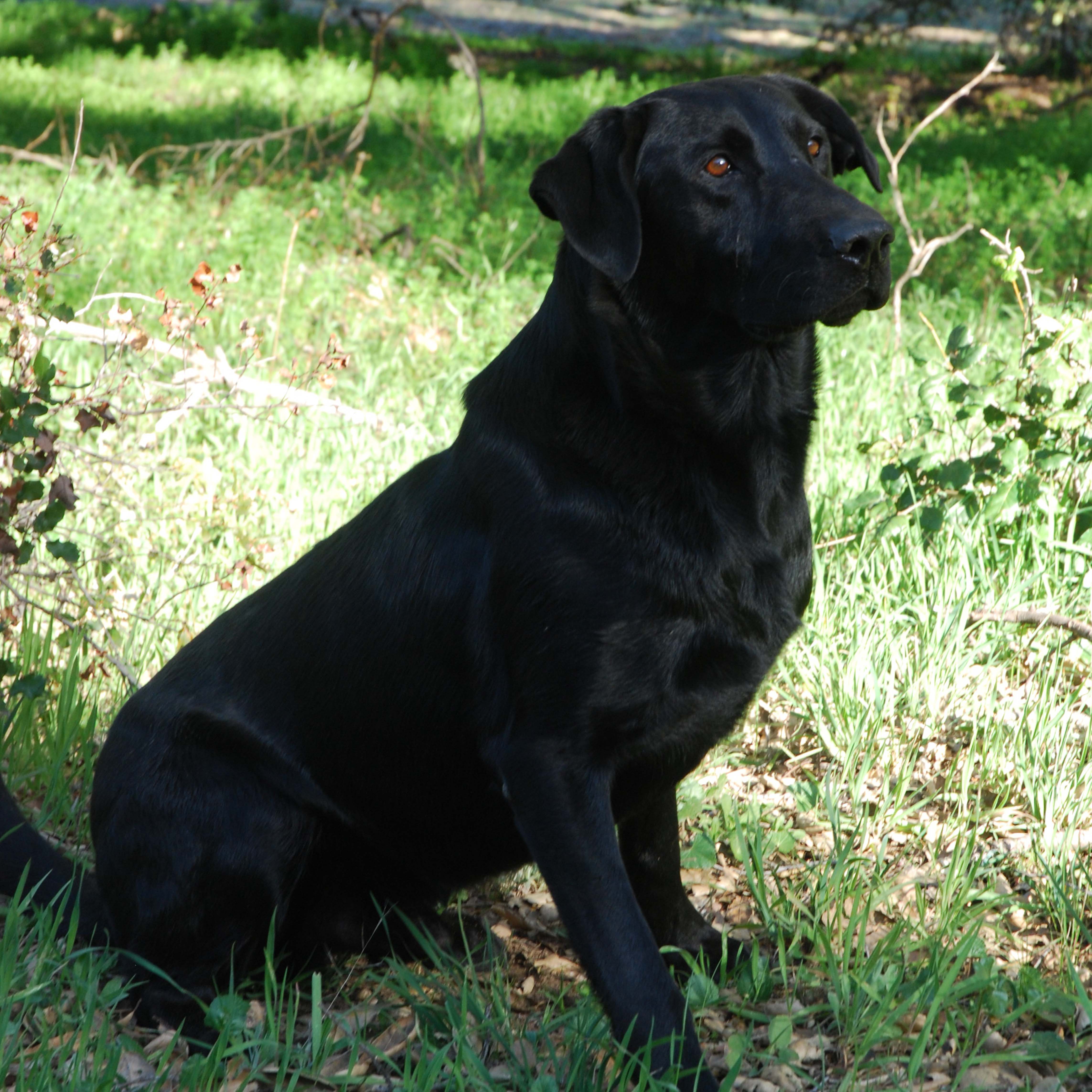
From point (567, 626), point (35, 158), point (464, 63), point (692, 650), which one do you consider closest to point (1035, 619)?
point (692, 650)

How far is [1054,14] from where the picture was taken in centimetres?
1027

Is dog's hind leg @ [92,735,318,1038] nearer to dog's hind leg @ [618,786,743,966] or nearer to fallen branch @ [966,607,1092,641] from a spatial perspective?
dog's hind leg @ [618,786,743,966]

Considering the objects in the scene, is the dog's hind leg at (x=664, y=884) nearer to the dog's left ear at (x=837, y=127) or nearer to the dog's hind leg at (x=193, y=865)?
the dog's hind leg at (x=193, y=865)

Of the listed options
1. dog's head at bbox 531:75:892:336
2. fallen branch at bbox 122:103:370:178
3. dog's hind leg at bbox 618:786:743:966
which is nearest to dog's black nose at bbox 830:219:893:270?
dog's head at bbox 531:75:892:336

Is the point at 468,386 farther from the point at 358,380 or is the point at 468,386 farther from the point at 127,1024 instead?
the point at 358,380

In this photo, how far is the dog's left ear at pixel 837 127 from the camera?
2.33m

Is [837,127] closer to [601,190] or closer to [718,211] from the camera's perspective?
[718,211]

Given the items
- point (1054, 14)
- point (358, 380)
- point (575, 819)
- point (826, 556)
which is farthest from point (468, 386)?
point (1054, 14)

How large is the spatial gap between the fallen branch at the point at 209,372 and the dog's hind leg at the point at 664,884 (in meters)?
1.58

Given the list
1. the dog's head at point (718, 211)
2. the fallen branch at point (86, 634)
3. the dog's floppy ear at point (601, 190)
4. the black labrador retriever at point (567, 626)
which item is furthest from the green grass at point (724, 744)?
the dog's floppy ear at point (601, 190)

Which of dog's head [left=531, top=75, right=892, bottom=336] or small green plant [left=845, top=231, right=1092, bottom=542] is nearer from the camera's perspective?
dog's head [left=531, top=75, right=892, bottom=336]

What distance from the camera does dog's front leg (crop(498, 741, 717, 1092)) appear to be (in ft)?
6.06

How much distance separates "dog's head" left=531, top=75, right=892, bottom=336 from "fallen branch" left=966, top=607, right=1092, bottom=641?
1131 mm

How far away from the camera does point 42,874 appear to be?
228cm
